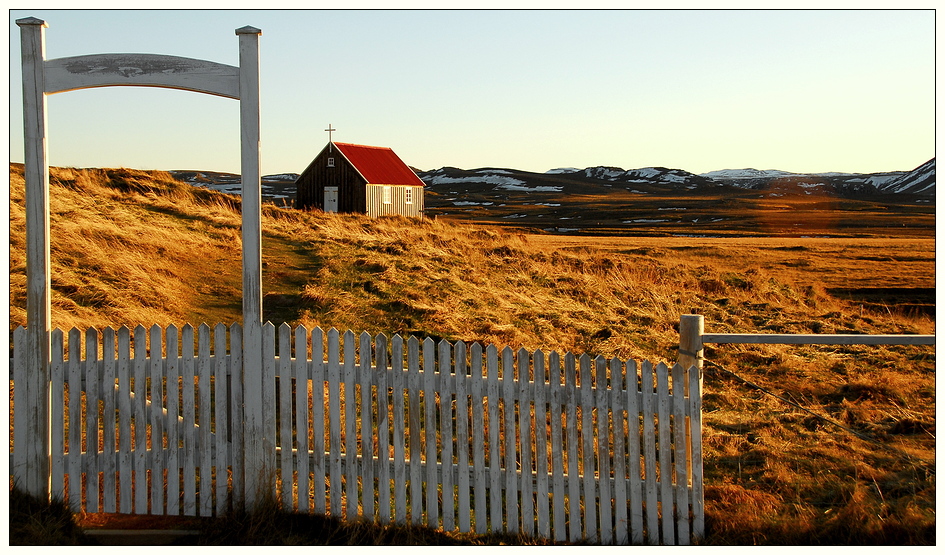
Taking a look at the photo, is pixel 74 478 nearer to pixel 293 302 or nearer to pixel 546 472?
pixel 546 472

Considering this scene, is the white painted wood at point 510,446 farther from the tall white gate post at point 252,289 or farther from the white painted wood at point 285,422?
the tall white gate post at point 252,289

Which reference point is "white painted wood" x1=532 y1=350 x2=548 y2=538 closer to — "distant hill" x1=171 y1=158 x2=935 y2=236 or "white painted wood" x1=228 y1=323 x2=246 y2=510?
"white painted wood" x1=228 y1=323 x2=246 y2=510

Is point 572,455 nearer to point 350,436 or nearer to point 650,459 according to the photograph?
point 650,459

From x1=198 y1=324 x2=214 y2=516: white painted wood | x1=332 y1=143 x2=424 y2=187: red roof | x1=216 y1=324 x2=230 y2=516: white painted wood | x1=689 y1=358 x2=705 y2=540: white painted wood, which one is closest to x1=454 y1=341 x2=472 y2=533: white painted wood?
x1=689 y1=358 x2=705 y2=540: white painted wood

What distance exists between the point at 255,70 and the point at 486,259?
13971 millimetres

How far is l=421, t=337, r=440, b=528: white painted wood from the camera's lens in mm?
4695

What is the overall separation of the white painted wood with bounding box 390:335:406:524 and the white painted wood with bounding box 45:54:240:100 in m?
1.94

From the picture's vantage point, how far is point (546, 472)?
4.70 meters

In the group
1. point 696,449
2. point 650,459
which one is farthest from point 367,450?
point 696,449

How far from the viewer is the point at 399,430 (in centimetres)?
465

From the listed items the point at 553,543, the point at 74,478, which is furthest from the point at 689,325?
the point at 74,478

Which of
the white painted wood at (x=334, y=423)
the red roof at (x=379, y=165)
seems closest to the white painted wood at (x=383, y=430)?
the white painted wood at (x=334, y=423)

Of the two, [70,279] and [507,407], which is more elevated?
[70,279]

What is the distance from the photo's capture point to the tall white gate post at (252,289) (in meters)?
4.60
